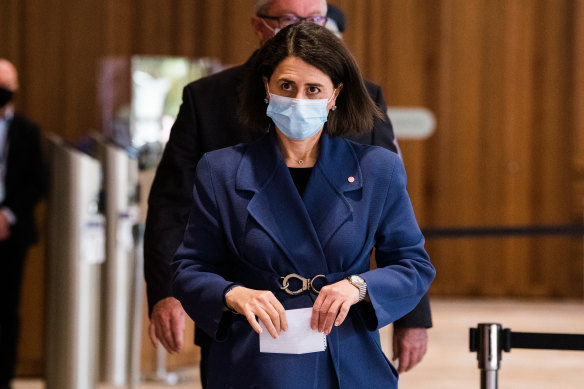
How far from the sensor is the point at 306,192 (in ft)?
6.06

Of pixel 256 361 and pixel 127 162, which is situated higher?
pixel 127 162

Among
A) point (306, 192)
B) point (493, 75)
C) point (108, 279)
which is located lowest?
point (108, 279)

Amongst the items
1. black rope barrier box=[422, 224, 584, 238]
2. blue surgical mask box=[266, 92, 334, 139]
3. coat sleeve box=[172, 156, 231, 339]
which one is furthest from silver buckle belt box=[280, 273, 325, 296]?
black rope barrier box=[422, 224, 584, 238]

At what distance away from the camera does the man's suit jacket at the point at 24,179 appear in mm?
5277

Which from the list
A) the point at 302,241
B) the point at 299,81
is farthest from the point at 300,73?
the point at 302,241

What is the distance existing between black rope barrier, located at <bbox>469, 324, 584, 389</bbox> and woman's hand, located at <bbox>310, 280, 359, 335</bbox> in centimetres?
Answer: 91

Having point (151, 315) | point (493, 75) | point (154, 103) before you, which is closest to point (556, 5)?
point (493, 75)

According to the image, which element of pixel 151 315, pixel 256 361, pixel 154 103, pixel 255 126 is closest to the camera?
pixel 256 361

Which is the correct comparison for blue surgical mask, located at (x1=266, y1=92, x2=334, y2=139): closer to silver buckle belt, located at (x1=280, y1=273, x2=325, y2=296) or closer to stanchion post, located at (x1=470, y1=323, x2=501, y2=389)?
silver buckle belt, located at (x1=280, y1=273, x2=325, y2=296)

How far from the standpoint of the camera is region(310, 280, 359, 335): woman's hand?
1688 mm

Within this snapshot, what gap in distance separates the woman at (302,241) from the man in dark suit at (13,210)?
362 cm

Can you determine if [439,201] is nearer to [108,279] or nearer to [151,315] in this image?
[108,279]

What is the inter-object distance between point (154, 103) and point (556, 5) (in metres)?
4.13

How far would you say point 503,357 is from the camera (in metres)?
6.68
